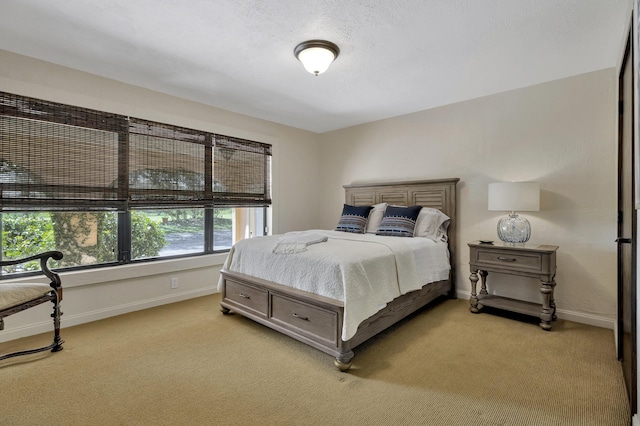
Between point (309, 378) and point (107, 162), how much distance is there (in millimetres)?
2861

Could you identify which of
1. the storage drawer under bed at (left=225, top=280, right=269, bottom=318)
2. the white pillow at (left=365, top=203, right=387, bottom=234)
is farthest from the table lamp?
the storage drawer under bed at (left=225, top=280, right=269, bottom=318)

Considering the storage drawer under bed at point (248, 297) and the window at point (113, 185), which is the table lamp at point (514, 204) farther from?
the window at point (113, 185)

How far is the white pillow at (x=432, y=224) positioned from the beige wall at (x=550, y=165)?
218 millimetres

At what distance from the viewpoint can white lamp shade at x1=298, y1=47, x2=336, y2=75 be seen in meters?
2.47

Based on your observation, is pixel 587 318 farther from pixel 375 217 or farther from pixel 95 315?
pixel 95 315

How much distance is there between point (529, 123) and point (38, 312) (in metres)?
5.16

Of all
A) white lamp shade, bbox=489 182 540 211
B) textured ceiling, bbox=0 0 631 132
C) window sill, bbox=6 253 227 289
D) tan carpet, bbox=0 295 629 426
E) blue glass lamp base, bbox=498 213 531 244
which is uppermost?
textured ceiling, bbox=0 0 631 132

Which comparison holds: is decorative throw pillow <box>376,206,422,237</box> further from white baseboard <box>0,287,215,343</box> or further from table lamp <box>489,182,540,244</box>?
white baseboard <box>0,287,215,343</box>

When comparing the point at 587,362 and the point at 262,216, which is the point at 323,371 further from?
the point at 262,216

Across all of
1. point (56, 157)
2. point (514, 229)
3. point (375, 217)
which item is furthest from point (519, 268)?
Answer: point (56, 157)

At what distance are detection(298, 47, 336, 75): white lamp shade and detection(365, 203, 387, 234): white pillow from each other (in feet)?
6.81

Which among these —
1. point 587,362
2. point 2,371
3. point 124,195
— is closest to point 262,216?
point 124,195

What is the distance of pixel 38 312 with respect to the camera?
271 centimetres

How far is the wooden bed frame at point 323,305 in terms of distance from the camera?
219 cm
